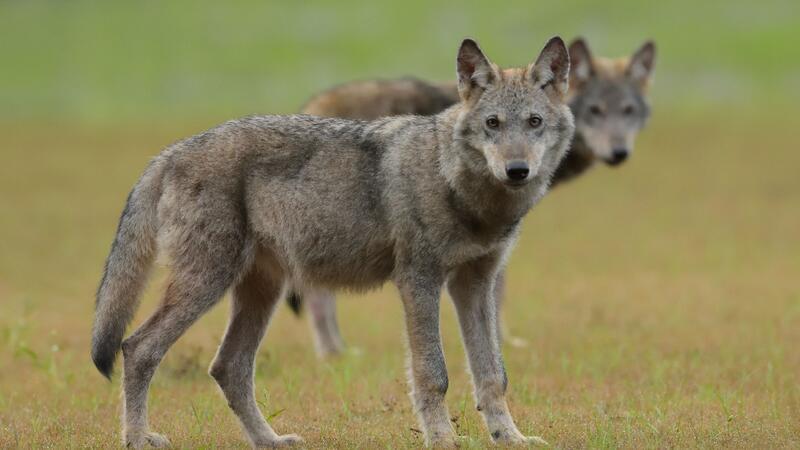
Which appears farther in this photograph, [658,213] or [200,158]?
[658,213]

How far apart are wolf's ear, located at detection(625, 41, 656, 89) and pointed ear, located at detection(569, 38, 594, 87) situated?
1.58 ft

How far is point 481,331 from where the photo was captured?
7.93 m

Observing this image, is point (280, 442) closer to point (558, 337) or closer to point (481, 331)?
point (481, 331)

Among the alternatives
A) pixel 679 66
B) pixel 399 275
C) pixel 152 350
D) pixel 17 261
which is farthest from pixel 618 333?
pixel 679 66

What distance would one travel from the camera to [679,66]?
38000 millimetres

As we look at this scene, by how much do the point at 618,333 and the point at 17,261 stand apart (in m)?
9.62

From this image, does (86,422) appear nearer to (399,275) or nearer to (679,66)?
(399,275)

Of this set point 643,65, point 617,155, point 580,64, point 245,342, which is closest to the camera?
point 245,342

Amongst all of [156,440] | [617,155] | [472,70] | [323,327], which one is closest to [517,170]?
[472,70]

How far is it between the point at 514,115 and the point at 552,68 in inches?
18.5

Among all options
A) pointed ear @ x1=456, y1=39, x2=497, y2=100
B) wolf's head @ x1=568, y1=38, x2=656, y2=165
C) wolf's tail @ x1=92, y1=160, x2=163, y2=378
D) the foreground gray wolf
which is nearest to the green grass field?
the foreground gray wolf

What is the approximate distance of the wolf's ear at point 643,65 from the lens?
13.4 meters

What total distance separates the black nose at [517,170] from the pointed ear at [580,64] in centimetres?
596

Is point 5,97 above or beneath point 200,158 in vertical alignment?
beneath
